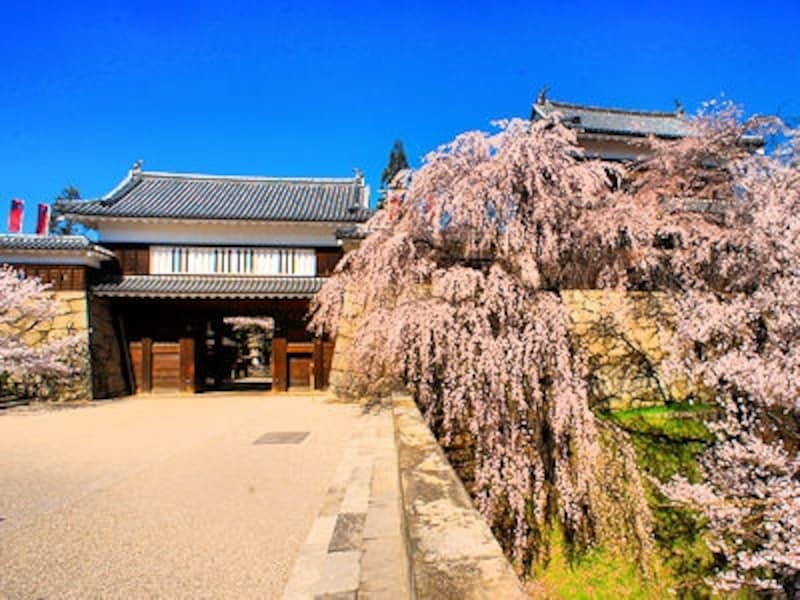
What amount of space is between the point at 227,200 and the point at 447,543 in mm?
14432

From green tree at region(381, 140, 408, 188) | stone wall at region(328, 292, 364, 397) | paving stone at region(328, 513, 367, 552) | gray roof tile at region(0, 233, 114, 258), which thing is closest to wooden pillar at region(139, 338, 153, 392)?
gray roof tile at region(0, 233, 114, 258)

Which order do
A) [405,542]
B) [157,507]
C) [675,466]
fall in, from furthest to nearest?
[675,466] → [157,507] → [405,542]

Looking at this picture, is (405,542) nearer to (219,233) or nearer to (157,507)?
(157,507)

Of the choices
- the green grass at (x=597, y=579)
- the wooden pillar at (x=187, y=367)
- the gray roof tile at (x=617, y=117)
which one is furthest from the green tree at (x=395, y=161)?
the green grass at (x=597, y=579)

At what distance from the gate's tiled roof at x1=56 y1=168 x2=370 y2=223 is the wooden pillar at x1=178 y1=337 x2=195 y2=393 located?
3780mm

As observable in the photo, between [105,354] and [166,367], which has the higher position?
[105,354]

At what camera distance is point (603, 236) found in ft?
21.3

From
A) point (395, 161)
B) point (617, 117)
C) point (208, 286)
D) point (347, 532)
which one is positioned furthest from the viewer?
point (395, 161)

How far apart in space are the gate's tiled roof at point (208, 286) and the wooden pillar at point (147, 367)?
156 centimetres

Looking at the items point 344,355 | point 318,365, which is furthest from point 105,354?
point 344,355

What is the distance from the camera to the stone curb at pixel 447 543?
5.36 feet

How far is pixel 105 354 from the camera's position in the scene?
11852 millimetres

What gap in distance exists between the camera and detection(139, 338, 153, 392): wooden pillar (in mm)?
12414

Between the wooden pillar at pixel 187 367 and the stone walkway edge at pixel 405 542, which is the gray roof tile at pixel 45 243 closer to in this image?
the wooden pillar at pixel 187 367
